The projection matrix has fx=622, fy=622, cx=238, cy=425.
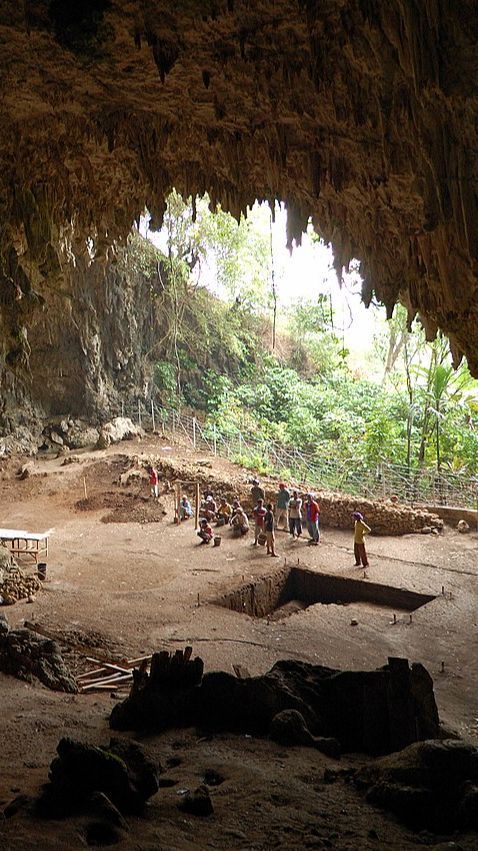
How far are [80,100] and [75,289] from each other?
1499cm

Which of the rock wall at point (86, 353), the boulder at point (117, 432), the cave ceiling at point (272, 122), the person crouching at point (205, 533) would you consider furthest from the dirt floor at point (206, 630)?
the cave ceiling at point (272, 122)

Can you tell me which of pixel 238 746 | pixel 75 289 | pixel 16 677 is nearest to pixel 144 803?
pixel 238 746

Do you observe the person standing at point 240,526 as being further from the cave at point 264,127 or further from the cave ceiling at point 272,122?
the cave at point 264,127

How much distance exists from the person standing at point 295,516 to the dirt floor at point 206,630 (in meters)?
0.29

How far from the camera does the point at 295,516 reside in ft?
45.1

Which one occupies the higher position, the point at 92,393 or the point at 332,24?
the point at 332,24

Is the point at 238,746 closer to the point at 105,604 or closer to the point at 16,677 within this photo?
the point at 16,677

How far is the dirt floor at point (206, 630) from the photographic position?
3.86m

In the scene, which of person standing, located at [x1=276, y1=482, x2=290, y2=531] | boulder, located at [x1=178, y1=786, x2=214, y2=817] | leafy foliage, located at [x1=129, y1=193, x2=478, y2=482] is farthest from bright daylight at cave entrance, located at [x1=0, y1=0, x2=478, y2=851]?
leafy foliage, located at [x1=129, y1=193, x2=478, y2=482]

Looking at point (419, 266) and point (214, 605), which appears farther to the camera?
point (214, 605)

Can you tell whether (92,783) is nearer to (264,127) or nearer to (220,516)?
(264,127)

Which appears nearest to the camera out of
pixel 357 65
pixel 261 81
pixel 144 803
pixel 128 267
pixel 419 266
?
pixel 144 803

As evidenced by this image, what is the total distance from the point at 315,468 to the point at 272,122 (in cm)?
1383

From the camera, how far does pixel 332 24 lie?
17.9 ft
